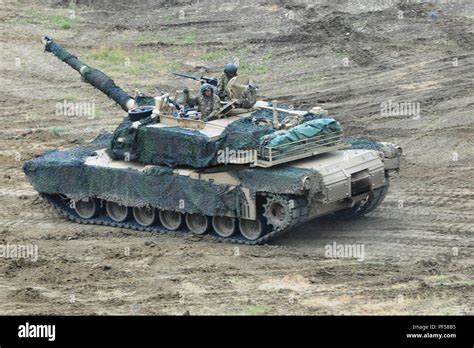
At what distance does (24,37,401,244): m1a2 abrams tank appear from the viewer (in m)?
22.5

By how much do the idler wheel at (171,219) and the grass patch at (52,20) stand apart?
16766 mm

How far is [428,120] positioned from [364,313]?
12.3 meters

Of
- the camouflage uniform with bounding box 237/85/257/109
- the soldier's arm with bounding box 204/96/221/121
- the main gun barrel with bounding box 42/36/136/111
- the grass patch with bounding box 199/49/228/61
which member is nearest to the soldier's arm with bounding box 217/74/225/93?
the camouflage uniform with bounding box 237/85/257/109

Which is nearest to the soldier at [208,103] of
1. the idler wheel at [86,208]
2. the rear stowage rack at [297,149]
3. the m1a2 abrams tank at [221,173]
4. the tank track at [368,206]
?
the m1a2 abrams tank at [221,173]

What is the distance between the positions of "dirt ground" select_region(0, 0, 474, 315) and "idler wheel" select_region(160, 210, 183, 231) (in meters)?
0.28

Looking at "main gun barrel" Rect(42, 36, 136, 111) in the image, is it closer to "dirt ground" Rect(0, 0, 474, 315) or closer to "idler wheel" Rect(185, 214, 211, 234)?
"dirt ground" Rect(0, 0, 474, 315)

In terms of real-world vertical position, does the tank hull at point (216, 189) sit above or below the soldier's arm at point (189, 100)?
below

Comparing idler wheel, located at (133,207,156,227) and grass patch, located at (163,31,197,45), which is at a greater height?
grass patch, located at (163,31,197,45)

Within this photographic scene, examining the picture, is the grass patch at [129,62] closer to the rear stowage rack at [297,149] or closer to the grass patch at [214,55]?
the grass patch at [214,55]

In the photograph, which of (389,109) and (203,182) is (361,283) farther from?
(389,109)

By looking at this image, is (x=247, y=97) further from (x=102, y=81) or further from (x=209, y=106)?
(x=102, y=81)

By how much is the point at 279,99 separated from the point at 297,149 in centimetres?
1051

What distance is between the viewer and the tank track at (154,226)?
2228cm

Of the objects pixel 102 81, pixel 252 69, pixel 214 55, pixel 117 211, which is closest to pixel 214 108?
pixel 117 211
